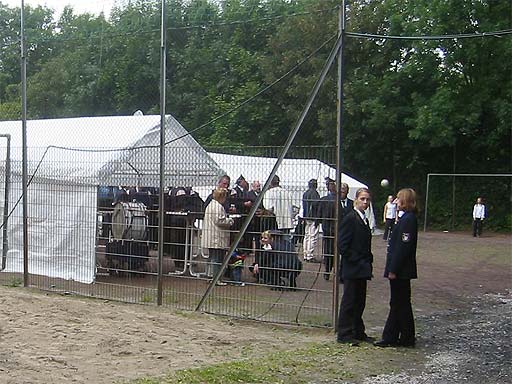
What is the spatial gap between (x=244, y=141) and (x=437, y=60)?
995cm

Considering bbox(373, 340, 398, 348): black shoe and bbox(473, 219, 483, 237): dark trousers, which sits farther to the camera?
bbox(473, 219, 483, 237): dark trousers

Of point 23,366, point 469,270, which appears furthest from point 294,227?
point 469,270

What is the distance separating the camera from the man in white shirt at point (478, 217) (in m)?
30.0

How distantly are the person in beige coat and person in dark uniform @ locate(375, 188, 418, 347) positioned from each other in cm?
276

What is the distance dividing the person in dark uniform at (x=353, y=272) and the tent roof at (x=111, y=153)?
364 centimetres

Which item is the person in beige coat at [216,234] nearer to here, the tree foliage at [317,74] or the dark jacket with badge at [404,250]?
the dark jacket with badge at [404,250]

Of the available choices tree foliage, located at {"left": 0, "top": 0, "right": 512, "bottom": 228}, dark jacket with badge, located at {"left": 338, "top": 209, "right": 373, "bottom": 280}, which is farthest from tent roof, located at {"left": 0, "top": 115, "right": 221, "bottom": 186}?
tree foliage, located at {"left": 0, "top": 0, "right": 512, "bottom": 228}

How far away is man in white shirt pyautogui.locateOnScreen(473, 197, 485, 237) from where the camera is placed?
30.0m

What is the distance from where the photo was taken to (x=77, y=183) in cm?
1303

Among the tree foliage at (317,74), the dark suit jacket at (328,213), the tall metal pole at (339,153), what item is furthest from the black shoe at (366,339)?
the tree foliage at (317,74)

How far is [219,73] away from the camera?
129ft

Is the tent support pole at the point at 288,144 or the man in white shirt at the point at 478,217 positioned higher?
the tent support pole at the point at 288,144

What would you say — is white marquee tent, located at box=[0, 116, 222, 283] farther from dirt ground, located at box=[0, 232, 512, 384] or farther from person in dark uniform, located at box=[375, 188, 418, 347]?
person in dark uniform, located at box=[375, 188, 418, 347]

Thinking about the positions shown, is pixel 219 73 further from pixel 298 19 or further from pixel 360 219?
pixel 360 219
